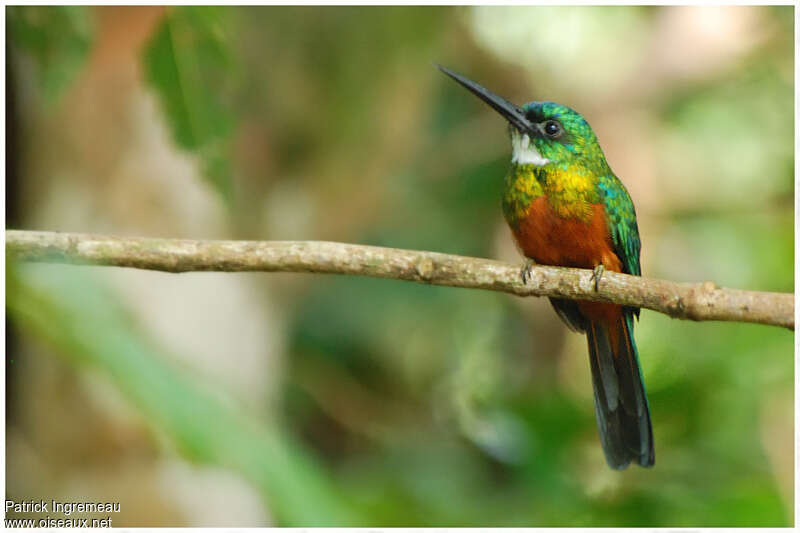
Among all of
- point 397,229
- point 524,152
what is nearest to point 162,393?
point 524,152

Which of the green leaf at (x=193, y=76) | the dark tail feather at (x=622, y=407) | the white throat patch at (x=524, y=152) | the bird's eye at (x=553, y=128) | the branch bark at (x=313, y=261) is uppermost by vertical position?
the green leaf at (x=193, y=76)

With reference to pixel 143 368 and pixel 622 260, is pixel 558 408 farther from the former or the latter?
pixel 143 368

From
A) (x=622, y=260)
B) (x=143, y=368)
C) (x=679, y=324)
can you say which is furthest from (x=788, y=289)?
(x=143, y=368)

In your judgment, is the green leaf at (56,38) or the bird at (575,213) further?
the green leaf at (56,38)

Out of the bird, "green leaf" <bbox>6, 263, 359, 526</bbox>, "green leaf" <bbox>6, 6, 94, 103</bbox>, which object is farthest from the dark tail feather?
"green leaf" <bbox>6, 6, 94, 103</bbox>

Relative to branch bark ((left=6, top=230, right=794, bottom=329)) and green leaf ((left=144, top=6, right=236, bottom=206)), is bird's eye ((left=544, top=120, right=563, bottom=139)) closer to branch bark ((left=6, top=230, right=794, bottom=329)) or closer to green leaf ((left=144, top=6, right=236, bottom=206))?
branch bark ((left=6, top=230, right=794, bottom=329))

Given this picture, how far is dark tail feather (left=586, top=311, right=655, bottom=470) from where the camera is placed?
5.77ft

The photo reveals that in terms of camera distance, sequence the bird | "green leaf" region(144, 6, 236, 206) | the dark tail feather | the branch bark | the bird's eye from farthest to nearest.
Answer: "green leaf" region(144, 6, 236, 206) → the bird's eye → the bird → the dark tail feather → the branch bark

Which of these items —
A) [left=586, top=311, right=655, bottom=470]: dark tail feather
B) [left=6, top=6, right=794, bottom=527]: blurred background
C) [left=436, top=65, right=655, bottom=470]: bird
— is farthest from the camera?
[left=6, top=6, right=794, bottom=527]: blurred background

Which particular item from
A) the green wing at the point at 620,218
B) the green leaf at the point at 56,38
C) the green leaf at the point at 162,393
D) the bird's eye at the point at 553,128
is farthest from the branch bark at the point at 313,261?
the green leaf at the point at 56,38

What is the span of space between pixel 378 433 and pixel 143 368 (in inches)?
108

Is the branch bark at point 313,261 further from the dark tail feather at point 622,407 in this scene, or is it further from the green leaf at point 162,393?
the dark tail feather at point 622,407

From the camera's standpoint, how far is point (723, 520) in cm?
258

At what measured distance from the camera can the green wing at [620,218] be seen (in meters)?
2.01
